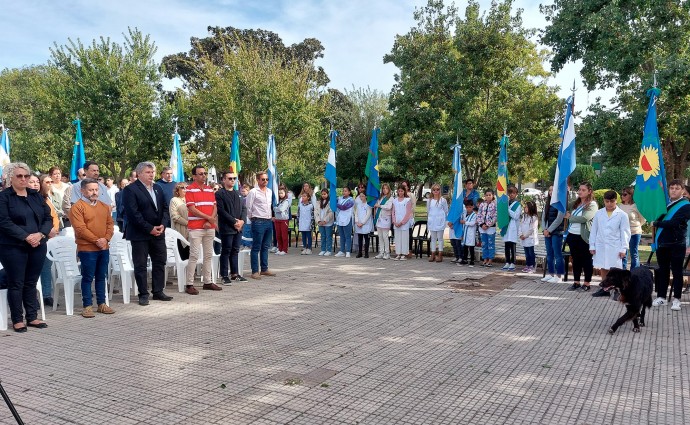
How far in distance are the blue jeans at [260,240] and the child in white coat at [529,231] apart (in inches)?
212

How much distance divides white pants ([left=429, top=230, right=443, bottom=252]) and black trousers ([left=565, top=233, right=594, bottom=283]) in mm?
3935

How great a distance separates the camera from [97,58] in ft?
72.7

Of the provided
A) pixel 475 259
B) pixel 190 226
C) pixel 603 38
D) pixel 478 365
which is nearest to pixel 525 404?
pixel 478 365

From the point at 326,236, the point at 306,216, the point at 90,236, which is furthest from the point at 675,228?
the point at 306,216

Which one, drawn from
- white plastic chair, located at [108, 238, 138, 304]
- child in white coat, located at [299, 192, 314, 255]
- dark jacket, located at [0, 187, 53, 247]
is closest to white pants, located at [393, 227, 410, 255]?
child in white coat, located at [299, 192, 314, 255]

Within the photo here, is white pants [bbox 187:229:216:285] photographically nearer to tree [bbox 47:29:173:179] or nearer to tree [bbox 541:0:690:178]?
tree [bbox 541:0:690:178]

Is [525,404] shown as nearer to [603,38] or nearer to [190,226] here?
[190,226]

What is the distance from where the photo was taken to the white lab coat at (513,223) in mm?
11848

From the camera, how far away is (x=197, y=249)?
A: 9375 millimetres

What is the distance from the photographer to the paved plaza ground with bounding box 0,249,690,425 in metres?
4.37

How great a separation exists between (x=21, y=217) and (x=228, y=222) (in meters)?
3.76

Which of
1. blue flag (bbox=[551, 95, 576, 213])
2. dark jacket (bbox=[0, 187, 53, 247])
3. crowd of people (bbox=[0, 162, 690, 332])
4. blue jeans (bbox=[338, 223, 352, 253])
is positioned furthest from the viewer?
blue jeans (bbox=[338, 223, 352, 253])

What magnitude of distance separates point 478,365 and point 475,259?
841 cm

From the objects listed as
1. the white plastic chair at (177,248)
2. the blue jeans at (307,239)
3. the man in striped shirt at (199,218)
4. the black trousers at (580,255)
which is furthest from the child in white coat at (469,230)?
the white plastic chair at (177,248)
